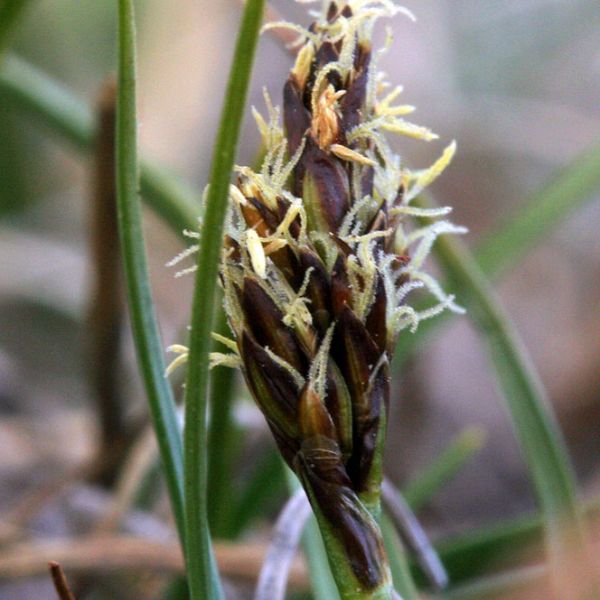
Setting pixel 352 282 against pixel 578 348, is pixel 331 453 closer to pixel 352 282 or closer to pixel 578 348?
pixel 352 282

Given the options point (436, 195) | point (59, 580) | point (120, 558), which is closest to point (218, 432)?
point (120, 558)

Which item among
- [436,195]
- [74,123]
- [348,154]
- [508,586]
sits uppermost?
[436,195]

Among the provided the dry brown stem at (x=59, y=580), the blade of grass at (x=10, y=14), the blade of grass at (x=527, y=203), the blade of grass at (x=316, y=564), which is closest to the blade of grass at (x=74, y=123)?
the blade of grass at (x=527, y=203)

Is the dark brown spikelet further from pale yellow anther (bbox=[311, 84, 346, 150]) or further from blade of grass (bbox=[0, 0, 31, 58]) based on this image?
blade of grass (bbox=[0, 0, 31, 58])

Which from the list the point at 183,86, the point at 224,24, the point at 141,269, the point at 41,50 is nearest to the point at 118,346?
the point at 141,269

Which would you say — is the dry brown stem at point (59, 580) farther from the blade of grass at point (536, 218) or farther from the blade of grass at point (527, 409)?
the blade of grass at point (536, 218)

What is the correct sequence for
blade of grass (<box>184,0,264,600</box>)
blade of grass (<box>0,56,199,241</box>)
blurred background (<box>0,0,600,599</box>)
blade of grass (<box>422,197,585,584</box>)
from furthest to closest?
1. blurred background (<box>0,0,600,599</box>)
2. blade of grass (<box>0,56,199,241</box>)
3. blade of grass (<box>422,197,585,584</box>)
4. blade of grass (<box>184,0,264,600</box>)

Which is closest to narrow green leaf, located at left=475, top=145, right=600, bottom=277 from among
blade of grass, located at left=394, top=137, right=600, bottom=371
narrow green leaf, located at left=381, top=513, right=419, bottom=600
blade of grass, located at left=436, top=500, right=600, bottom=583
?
blade of grass, located at left=394, top=137, right=600, bottom=371

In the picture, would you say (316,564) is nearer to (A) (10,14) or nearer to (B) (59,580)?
(B) (59,580)
